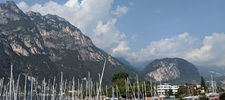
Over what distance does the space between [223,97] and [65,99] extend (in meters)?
60.3

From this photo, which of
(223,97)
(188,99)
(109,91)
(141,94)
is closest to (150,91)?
(141,94)

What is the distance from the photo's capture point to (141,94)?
423 ft

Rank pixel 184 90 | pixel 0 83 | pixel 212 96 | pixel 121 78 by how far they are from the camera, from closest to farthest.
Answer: pixel 212 96
pixel 0 83
pixel 121 78
pixel 184 90

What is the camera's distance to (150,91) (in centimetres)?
13475

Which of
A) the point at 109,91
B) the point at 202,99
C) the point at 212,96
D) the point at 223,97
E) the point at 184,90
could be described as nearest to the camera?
the point at 223,97

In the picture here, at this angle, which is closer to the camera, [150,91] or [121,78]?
[150,91]

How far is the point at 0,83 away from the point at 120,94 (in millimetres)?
50095

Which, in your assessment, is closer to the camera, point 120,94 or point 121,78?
point 120,94

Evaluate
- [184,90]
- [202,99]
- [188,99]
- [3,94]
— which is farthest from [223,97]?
[184,90]

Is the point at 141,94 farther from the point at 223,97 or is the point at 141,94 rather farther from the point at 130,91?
the point at 223,97

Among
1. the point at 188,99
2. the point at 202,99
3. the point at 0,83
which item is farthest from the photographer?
the point at 0,83

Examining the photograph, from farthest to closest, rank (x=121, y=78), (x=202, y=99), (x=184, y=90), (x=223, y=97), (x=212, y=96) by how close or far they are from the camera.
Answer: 1. (x=184, y=90)
2. (x=121, y=78)
3. (x=212, y=96)
4. (x=202, y=99)
5. (x=223, y=97)

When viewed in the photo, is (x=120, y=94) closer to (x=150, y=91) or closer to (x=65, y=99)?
(x=150, y=91)

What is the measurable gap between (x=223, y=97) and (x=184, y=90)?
369 ft
